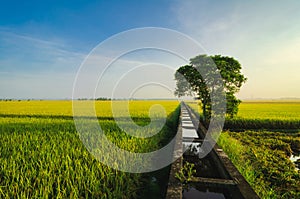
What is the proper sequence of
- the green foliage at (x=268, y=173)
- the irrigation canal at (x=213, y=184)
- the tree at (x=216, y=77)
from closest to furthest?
the irrigation canal at (x=213, y=184), the green foliage at (x=268, y=173), the tree at (x=216, y=77)

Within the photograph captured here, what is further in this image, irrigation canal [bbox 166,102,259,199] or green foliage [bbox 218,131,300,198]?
green foliage [bbox 218,131,300,198]

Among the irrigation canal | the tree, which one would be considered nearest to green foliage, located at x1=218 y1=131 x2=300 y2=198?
the irrigation canal

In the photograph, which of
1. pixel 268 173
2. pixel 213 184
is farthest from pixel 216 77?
pixel 213 184

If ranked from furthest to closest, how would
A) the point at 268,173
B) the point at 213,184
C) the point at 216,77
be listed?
the point at 216,77, the point at 268,173, the point at 213,184

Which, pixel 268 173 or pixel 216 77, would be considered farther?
pixel 216 77

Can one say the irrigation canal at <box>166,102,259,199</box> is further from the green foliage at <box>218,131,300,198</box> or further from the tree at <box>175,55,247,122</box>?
the tree at <box>175,55,247,122</box>

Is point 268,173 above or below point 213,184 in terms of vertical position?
below

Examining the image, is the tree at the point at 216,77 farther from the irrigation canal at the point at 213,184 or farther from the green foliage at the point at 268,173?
the irrigation canal at the point at 213,184

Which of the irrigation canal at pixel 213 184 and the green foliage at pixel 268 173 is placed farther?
the green foliage at pixel 268 173

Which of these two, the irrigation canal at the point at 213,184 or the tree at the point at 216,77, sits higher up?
the tree at the point at 216,77

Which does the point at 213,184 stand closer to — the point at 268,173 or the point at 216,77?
the point at 268,173

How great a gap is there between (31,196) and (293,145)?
24.5 feet

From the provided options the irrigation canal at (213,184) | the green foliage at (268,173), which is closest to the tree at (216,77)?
the green foliage at (268,173)

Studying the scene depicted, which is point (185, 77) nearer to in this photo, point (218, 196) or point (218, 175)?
point (218, 175)
